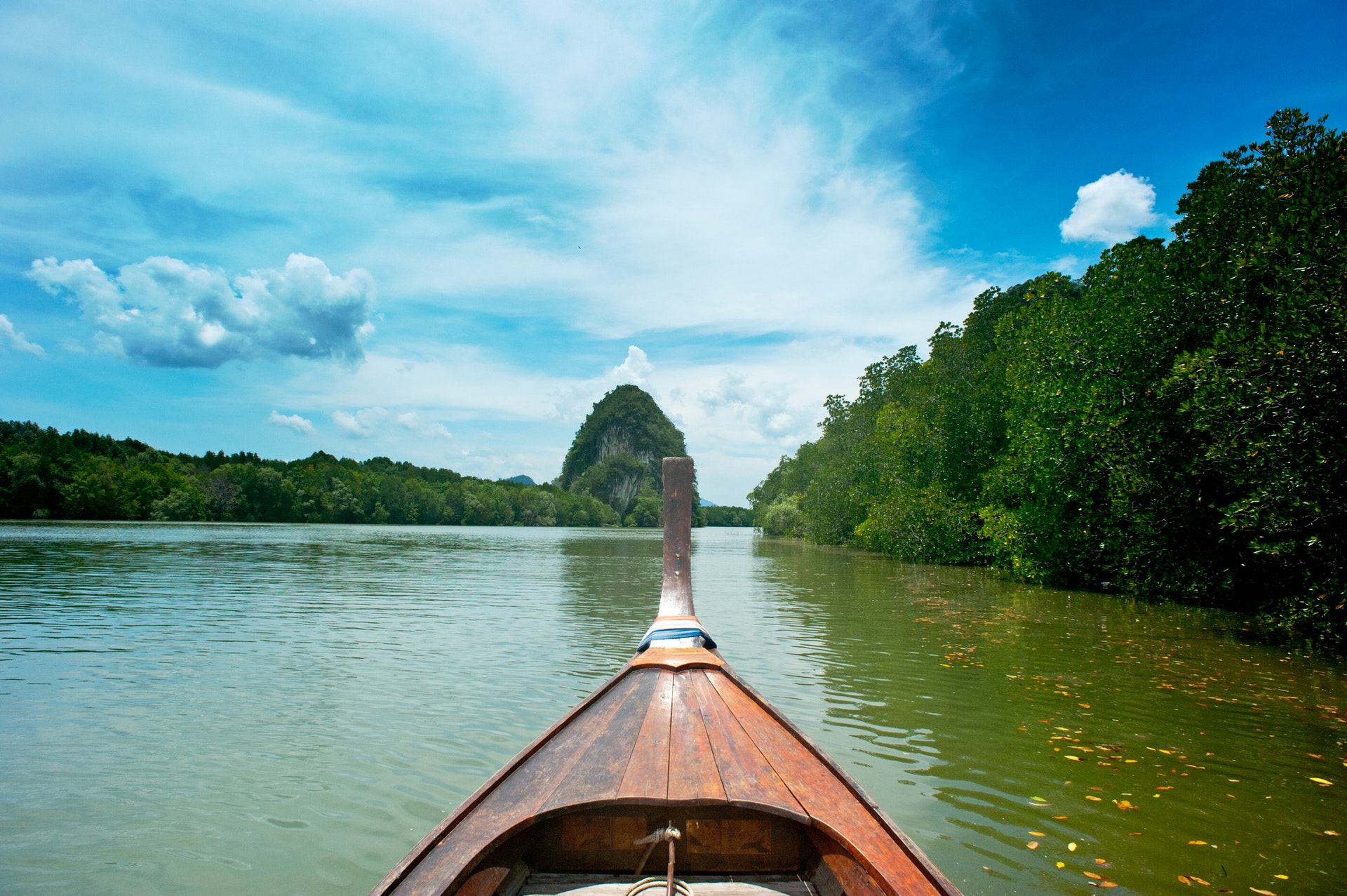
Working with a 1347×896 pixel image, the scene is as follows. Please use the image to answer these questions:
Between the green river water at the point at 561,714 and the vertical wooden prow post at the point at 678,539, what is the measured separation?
2.08m

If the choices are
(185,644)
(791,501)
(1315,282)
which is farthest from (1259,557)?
(791,501)

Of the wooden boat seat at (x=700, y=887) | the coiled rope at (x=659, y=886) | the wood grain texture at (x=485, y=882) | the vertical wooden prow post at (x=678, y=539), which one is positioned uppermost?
the vertical wooden prow post at (x=678, y=539)

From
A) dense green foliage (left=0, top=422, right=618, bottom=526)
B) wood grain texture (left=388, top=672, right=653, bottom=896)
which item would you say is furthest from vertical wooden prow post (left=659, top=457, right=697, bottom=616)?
dense green foliage (left=0, top=422, right=618, bottom=526)

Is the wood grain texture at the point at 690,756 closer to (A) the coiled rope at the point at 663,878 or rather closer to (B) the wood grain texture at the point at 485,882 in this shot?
(A) the coiled rope at the point at 663,878

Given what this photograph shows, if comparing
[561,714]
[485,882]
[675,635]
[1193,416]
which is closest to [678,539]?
[675,635]

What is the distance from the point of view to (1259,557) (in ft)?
40.1

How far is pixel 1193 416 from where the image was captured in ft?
34.3

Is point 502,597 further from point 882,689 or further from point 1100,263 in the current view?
point 1100,263

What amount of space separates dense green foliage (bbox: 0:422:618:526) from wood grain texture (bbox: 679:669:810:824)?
73590mm

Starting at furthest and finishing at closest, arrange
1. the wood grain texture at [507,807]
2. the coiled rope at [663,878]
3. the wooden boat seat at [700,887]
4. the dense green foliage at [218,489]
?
the dense green foliage at [218,489] → the wooden boat seat at [700,887] → the coiled rope at [663,878] → the wood grain texture at [507,807]

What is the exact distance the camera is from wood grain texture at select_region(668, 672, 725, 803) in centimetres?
295

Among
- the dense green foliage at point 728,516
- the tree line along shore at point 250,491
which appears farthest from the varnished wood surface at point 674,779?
the dense green foliage at point 728,516

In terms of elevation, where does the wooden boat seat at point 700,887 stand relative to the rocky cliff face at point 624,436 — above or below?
below

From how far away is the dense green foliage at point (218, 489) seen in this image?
58781mm
